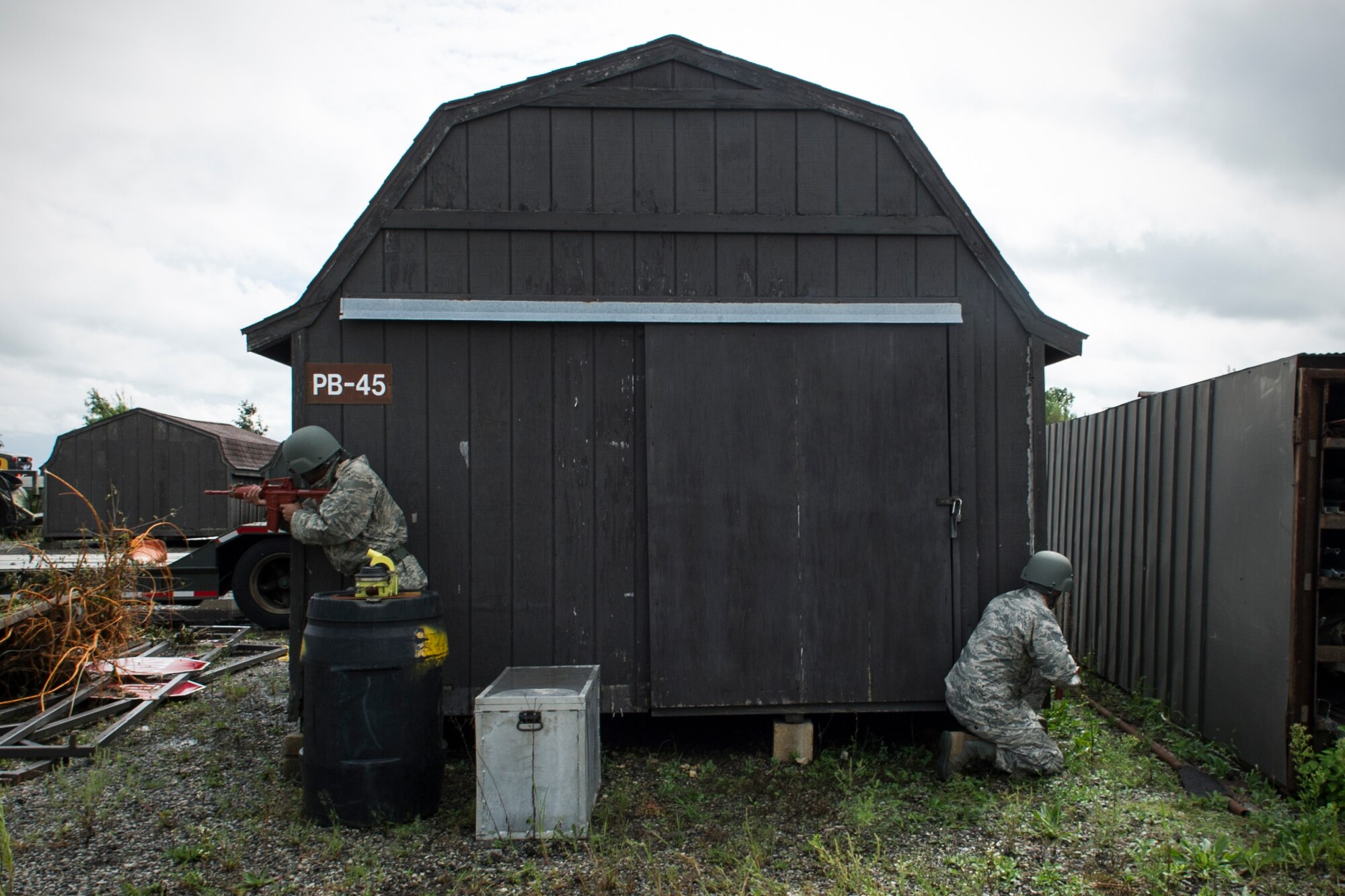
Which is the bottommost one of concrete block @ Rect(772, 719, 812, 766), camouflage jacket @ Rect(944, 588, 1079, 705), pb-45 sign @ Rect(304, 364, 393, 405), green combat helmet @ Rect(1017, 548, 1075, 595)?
concrete block @ Rect(772, 719, 812, 766)

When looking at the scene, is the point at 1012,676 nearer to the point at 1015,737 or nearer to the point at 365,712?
the point at 1015,737

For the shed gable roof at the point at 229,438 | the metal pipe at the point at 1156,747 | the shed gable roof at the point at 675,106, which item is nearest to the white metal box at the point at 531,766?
the shed gable roof at the point at 675,106

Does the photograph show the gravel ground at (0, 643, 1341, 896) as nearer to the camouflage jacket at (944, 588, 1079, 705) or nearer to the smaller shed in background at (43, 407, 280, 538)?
the camouflage jacket at (944, 588, 1079, 705)

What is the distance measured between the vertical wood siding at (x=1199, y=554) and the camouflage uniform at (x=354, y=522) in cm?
453

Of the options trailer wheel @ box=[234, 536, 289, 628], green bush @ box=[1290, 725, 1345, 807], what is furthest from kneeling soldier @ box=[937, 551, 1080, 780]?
trailer wheel @ box=[234, 536, 289, 628]

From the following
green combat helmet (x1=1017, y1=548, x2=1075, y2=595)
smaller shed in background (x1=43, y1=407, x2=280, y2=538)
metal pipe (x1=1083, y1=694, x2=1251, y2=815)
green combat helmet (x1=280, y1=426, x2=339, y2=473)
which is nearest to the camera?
metal pipe (x1=1083, y1=694, x2=1251, y2=815)

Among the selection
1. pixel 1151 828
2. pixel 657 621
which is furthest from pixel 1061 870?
pixel 657 621

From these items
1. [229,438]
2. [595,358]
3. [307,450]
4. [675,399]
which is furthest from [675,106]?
[229,438]

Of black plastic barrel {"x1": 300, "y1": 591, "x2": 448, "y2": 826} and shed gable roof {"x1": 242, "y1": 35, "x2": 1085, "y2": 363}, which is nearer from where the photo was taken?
black plastic barrel {"x1": 300, "y1": 591, "x2": 448, "y2": 826}

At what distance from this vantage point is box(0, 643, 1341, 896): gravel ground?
3.48m

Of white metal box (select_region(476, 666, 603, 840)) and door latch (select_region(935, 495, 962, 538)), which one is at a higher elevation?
door latch (select_region(935, 495, 962, 538))

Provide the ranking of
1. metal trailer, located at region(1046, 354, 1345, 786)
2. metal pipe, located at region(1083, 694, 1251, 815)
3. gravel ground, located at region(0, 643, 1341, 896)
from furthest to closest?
metal trailer, located at region(1046, 354, 1345, 786) < metal pipe, located at region(1083, 694, 1251, 815) < gravel ground, located at region(0, 643, 1341, 896)

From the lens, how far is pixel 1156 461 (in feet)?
20.0

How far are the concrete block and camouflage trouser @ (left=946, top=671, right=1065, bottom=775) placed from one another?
0.86 meters
